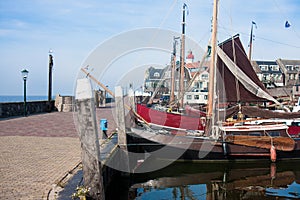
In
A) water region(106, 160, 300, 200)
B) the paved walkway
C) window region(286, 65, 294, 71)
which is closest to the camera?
the paved walkway

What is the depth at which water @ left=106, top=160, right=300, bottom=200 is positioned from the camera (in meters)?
10.9

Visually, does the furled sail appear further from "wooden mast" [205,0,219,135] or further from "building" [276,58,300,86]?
"building" [276,58,300,86]

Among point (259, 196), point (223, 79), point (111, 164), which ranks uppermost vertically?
point (223, 79)

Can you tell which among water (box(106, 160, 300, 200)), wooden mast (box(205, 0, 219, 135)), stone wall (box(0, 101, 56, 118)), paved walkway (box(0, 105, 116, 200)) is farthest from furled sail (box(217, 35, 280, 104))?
stone wall (box(0, 101, 56, 118))

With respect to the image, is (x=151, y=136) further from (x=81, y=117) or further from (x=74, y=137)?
(x=81, y=117)

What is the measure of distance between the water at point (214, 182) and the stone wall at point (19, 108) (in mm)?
14363

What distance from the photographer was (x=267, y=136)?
50.8ft

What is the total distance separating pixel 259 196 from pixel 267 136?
5.25m

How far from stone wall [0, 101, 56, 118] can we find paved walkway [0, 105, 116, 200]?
8.09m

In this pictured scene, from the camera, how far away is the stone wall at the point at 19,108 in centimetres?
2375

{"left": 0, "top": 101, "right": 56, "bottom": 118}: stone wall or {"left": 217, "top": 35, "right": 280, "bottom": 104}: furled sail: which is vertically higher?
{"left": 217, "top": 35, "right": 280, "bottom": 104}: furled sail

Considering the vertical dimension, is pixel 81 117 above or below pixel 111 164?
above

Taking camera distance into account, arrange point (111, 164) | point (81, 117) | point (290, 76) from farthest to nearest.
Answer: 1. point (290, 76)
2. point (111, 164)
3. point (81, 117)

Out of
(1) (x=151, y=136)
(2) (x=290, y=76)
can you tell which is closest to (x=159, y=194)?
(1) (x=151, y=136)
